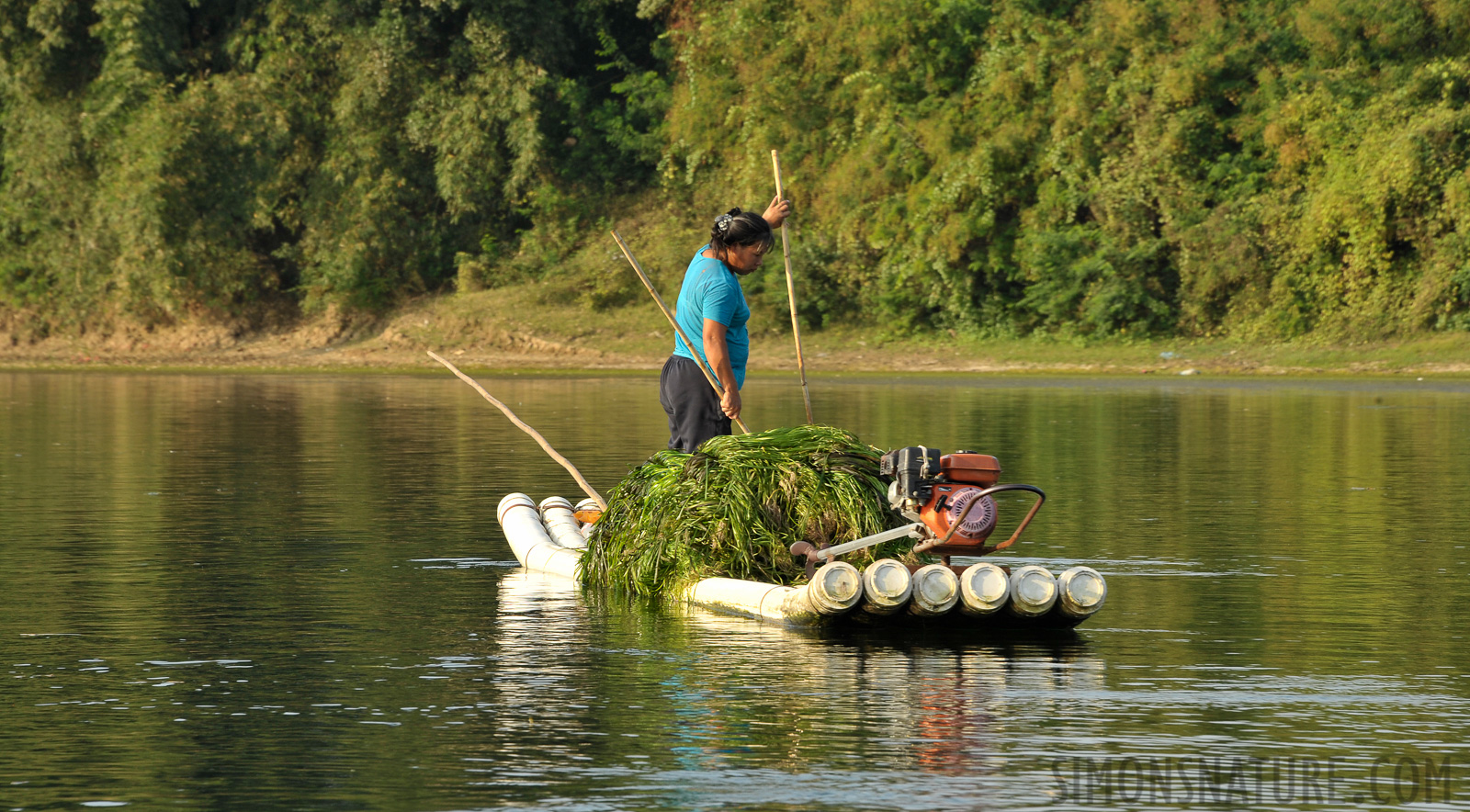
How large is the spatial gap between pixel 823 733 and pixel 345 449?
499 inches

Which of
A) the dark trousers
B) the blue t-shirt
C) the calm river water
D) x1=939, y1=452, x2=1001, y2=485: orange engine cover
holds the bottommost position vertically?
the calm river water

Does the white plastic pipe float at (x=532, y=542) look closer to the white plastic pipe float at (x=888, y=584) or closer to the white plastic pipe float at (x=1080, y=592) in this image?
the white plastic pipe float at (x=888, y=584)

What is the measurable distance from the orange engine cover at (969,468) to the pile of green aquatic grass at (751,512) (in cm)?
67

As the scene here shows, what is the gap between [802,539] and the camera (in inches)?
349

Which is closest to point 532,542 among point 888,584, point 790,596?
point 790,596

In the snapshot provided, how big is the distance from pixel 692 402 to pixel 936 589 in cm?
221

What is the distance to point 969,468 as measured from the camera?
815cm

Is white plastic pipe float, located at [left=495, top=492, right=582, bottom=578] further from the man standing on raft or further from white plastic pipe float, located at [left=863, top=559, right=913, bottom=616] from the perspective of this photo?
white plastic pipe float, located at [left=863, top=559, right=913, bottom=616]

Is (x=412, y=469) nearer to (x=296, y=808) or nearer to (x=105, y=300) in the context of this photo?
Answer: (x=296, y=808)

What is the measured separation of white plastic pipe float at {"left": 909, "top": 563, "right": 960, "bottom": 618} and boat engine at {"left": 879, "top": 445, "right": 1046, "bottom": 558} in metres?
0.25

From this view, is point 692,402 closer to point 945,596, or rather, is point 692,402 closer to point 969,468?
point 969,468

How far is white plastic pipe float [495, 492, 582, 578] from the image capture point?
995 cm

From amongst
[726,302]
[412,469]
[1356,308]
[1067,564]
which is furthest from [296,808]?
[1356,308]

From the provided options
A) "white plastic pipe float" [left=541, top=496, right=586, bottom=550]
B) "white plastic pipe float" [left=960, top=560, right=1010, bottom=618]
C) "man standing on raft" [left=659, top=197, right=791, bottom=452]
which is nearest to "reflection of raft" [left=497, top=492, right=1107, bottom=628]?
"white plastic pipe float" [left=960, top=560, right=1010, bottom=618]
